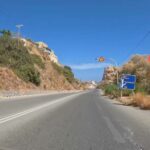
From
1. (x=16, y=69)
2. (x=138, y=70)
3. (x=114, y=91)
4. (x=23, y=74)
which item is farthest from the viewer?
(x=23, y=74)

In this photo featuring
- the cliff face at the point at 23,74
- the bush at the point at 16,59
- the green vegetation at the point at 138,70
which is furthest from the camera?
the bush at the point at 16,59

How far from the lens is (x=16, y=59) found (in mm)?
84812

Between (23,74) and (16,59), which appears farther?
(16,59)

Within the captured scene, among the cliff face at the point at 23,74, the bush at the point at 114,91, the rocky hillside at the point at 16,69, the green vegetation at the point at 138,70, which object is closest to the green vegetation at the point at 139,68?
the green vegetation at the point at 138,70

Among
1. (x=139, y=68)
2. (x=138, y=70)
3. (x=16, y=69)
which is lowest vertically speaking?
(x=16, y=69)

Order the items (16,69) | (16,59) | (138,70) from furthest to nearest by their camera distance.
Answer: (16,59)
(138,70)
(16,69)

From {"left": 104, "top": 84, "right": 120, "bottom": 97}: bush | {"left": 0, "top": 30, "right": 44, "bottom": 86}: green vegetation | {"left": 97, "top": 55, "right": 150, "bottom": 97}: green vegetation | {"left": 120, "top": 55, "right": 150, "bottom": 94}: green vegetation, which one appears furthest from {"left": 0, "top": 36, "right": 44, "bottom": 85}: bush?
{"left": 120, "top": 55, "right": 150, "bottom": 94}: green vegetation

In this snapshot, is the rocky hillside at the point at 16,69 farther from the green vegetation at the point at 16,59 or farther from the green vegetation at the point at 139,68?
the green vegetation at the point at 139,68

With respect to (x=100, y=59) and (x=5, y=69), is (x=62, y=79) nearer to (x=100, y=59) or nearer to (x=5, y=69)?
(x=5, y=69)

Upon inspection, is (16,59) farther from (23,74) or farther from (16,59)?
(23,74)

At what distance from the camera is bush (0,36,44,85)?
261ft

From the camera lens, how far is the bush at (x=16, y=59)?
7944cm

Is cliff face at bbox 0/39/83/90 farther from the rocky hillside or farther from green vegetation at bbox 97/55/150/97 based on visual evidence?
green vegetation at bbox 97/55/150/97

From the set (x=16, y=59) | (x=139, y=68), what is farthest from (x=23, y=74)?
(x=139, y=68)
